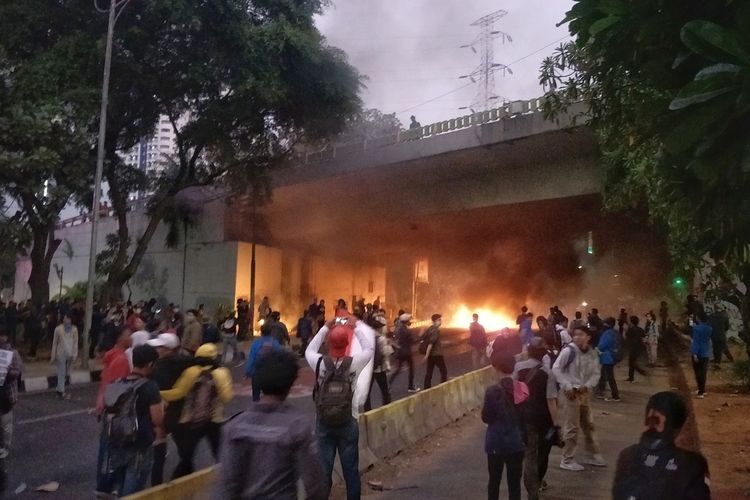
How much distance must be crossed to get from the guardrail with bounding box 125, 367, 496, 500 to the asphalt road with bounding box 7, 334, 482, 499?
1244 millimetres

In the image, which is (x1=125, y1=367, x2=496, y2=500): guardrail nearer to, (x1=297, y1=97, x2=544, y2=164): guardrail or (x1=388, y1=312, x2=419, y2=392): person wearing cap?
(x1=388, y1=312, x2=419, y2=392): person wearing cap

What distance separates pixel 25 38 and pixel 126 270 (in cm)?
691

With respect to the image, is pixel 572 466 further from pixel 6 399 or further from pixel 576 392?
pixel 6 399

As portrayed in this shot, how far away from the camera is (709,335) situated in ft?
39.2

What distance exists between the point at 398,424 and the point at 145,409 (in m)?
4.33

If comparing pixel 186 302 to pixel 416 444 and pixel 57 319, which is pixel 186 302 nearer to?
pixel 57 319

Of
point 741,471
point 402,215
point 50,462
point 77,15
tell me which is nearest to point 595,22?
point 741,471

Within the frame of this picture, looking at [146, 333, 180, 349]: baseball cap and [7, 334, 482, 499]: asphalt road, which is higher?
[146, 333, 180, 349]: baseball cap

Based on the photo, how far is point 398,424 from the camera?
27.8 ft

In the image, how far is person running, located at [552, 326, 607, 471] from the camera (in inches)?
289

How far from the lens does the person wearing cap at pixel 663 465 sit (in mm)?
2803

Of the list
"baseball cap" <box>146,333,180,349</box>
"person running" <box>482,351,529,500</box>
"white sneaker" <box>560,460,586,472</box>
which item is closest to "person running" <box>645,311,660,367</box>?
"white sneaker" <box>560,460,586,472</box>

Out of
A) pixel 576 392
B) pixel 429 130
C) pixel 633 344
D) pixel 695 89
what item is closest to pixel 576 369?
pixel 576 392

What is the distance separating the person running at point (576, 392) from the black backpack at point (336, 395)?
298 cm
